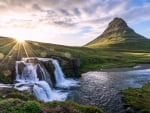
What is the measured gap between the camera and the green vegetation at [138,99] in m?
47.7

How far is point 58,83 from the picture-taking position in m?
83.4

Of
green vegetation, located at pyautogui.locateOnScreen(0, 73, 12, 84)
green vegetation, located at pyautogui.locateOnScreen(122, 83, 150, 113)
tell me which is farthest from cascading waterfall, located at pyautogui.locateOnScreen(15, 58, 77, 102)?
green vegetation, located at pyautogui.locateOnScreen(122, 83, 150, 113)

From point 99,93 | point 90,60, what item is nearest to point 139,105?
point 99,93

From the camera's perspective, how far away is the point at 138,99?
2098 inches

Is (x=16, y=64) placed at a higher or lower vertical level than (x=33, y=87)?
higher

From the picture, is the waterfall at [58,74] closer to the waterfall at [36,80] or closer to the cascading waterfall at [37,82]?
the cascading waterfall at [37,82]

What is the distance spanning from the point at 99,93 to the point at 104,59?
96.9 m

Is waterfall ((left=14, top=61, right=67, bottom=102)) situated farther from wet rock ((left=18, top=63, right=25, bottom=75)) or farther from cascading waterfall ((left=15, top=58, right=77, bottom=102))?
wet rock ((left=18, top=63, right=25, bottom=75))

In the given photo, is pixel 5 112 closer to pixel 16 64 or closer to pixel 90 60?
pixel 16 64

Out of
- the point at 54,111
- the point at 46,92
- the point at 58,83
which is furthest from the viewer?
the point at 58,83

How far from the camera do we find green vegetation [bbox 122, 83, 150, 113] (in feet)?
156

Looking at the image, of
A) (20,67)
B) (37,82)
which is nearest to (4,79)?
(20,67)

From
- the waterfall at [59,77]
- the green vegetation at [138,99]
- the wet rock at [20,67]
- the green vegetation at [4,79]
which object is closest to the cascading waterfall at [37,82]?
the waterfall at [59,77]

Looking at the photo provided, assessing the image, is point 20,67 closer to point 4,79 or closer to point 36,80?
point 36,80
